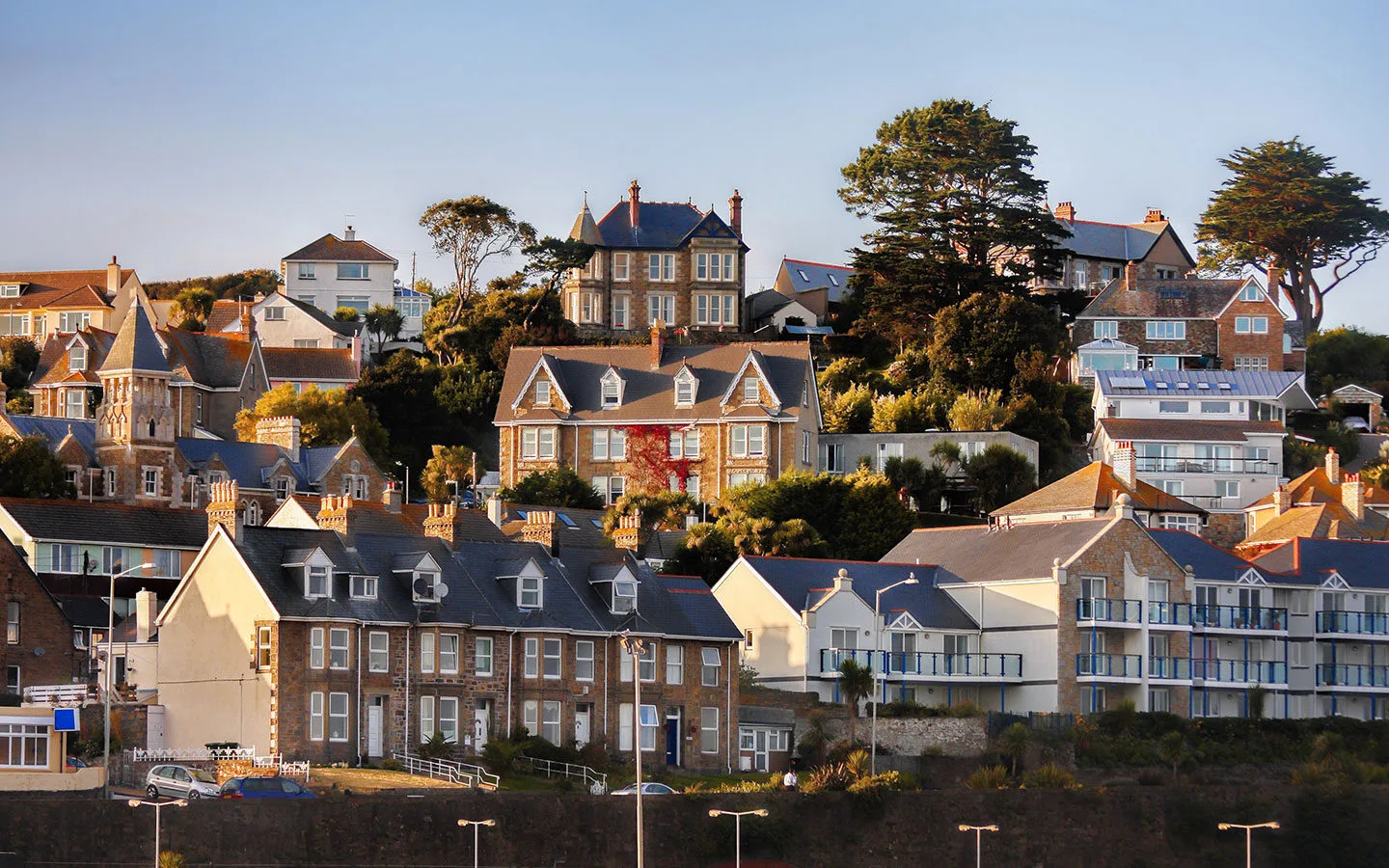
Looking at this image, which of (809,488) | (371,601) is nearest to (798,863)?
(371,601)

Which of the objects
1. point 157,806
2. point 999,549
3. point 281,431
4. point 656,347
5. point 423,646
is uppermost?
point 656,347

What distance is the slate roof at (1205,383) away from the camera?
108625 millimetres

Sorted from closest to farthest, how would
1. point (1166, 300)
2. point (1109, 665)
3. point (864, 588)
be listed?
point (1109, 665) < point (864, 588) < point (1166, 300)

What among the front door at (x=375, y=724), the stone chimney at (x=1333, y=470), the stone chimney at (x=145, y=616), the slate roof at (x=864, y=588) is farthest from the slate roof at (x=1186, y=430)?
the front door at (x=375, y=724)

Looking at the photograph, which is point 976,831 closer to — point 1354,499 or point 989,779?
point 989,779

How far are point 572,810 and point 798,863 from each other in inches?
251

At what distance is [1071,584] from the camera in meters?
77.0

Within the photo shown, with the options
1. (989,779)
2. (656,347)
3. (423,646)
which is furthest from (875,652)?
(656,347)

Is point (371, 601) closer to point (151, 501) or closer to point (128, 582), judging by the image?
point (128, 582)

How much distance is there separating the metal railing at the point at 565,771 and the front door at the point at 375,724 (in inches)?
140

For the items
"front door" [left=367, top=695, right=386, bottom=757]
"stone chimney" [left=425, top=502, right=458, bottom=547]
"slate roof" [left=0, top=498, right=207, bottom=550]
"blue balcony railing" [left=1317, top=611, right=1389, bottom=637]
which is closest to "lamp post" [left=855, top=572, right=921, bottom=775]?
"stone chimney" [left=425, top=502, right=458, bottom=547]

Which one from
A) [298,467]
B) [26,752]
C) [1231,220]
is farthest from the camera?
[1231,220]

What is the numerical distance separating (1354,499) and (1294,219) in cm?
3301

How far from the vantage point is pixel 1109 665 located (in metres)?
77.5
